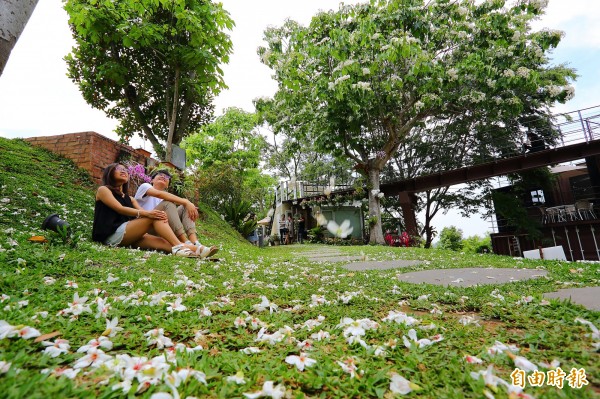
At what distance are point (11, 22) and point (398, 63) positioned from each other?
38.2 ft

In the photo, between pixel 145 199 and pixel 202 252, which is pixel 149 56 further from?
pixel 202 252

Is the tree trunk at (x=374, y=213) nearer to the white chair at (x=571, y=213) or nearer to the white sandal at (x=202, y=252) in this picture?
the white chair at (x=571, y=213)

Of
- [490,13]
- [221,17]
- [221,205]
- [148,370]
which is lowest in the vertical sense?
[148,370]

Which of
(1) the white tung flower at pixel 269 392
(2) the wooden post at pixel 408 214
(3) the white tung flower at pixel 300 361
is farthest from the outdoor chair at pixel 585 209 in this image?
(1) the white tung flower at pixel 269 392

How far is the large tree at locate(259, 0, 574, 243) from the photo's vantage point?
8.48m

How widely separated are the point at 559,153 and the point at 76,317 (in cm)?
1561

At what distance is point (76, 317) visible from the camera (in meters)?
1.26

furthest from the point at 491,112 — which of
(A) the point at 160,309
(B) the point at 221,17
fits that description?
(A) the point at 160,309

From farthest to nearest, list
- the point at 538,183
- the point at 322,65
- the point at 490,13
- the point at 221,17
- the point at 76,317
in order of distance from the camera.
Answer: the point at 538,183, the point at 322,65, the point at 490,13, the point at 221,17, the point at 76,317

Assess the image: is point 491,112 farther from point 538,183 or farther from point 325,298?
point 325,298

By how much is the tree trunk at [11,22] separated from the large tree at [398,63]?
270 inches

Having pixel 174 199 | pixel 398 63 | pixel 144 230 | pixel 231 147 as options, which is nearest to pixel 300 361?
Result: pixel 174 199

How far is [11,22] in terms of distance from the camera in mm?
1611

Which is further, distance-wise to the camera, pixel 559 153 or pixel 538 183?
pixel 538 183
